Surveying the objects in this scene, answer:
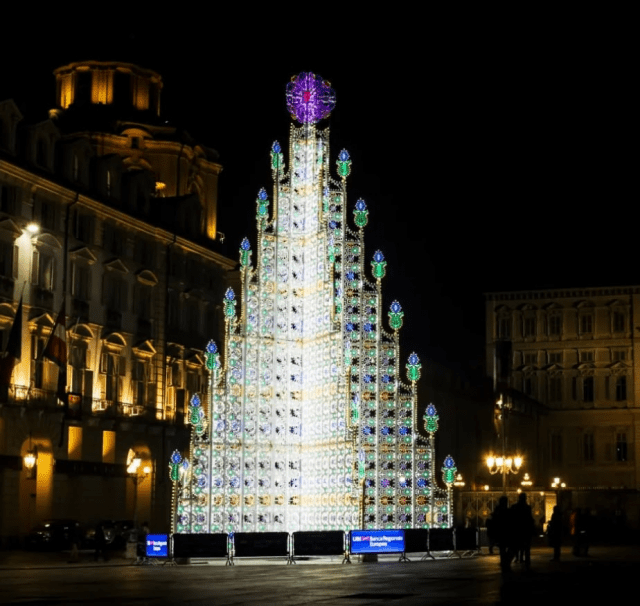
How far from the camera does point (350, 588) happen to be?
27.7m

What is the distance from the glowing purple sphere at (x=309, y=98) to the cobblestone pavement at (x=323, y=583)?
12686 millimetres

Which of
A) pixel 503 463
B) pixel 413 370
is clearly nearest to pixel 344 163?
pixel 413 370

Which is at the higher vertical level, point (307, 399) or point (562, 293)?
point (562, 293)

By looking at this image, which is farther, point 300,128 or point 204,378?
point 204,378

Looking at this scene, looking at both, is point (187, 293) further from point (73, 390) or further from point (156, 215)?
point (73, 390)

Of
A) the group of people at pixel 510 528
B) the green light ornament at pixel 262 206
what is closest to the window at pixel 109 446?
the green light ornament at pixel 262 206

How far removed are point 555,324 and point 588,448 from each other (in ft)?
34.3

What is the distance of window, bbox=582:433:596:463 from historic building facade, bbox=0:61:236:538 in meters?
49.3

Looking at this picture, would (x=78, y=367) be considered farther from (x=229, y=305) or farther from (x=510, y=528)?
(x=510, y=528)

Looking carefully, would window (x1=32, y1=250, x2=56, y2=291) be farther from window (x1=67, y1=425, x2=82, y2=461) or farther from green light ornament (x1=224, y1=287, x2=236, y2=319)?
green light ornament (x1=224, y1=287, x2=236, y2=319)

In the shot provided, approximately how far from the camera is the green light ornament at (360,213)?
40.3 meters

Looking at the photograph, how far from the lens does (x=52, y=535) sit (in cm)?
5488

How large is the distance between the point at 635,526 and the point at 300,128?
60149 mm

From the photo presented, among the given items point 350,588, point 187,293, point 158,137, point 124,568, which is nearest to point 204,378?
point 187,293
